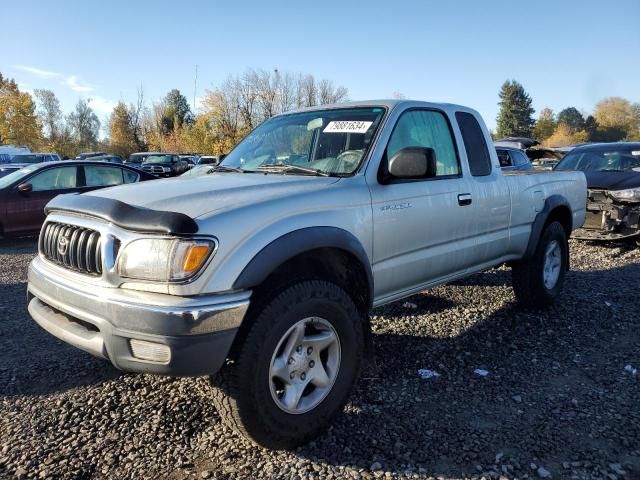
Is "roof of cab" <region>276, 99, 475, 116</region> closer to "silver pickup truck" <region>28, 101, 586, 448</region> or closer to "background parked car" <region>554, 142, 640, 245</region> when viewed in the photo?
"silver pickup truck" <region>28, 101, 586, 448</region>

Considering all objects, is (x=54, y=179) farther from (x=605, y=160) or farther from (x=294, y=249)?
(x=605, y=160)

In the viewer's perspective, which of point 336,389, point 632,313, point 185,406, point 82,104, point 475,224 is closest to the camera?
point 336,389

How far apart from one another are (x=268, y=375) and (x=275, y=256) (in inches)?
23.5

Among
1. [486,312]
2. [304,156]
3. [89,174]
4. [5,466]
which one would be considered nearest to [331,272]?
[304,156]

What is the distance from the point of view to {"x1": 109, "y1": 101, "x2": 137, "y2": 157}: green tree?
58656mm

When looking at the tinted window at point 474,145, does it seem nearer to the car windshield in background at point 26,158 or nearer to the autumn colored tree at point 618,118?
the car windshield in background at point 26,158

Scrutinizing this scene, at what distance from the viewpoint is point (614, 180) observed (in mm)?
8141

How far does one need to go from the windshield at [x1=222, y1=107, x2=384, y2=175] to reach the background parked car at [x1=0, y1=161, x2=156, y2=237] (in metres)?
6.70

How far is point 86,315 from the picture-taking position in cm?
247

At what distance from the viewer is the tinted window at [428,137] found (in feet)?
11.5

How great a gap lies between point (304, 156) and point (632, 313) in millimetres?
3827

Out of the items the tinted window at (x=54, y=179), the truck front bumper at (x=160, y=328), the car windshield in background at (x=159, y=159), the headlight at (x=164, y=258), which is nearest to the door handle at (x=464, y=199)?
the truck front bumper at (x=160, y=328)

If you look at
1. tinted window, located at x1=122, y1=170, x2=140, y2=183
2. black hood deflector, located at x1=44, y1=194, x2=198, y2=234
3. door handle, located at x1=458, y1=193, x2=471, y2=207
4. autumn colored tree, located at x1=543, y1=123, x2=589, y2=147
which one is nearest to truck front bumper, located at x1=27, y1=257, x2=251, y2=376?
black hood deflector, located at x1=44, y1=194, x2=198, y2=234

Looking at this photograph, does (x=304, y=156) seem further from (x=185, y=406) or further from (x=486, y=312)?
(x=486, y=312)
